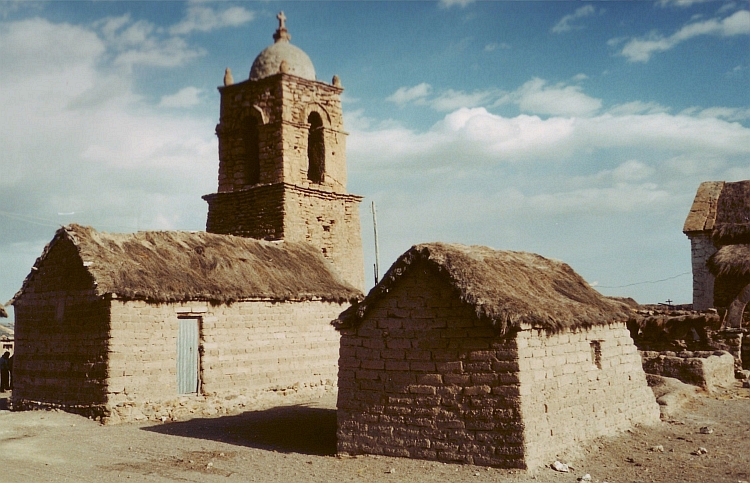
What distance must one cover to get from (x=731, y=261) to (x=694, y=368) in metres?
8.18

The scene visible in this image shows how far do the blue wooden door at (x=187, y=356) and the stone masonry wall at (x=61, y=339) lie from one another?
155cm

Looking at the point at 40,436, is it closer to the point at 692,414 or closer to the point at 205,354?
the point at 205,354

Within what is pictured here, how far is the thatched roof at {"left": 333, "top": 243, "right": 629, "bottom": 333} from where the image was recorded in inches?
365

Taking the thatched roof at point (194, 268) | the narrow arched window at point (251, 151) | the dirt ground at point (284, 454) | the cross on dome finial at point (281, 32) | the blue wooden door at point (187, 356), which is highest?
the cross on dome finial at point (281, 32)

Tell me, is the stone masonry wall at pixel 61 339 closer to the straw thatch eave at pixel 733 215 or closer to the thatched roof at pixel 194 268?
the thatched roof at pixel 194 268

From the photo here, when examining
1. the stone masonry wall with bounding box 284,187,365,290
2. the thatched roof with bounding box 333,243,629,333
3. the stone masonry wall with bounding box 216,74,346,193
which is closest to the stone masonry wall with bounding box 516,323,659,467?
the thatched roof with bounding box 333,243,629,333

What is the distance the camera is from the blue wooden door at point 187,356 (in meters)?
14.5

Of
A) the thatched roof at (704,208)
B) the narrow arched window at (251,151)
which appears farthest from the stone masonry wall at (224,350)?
the thatched roof at (704,208)

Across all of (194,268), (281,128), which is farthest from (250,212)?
(194,268)

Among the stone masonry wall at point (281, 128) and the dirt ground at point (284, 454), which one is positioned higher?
the stone masonry wall at point (281, 128)

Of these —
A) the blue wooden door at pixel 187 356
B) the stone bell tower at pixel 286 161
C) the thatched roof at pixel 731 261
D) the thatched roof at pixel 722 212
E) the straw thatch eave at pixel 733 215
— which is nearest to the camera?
the blue wooden door at pixel 187 356

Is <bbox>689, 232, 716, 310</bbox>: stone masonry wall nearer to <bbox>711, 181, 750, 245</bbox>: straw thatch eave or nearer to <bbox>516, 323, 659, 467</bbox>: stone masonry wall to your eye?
<bbox>711, 181, 750, 245</bbox>: straw thatch eave

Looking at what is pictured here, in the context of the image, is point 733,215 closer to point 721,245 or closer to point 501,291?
point 721,245

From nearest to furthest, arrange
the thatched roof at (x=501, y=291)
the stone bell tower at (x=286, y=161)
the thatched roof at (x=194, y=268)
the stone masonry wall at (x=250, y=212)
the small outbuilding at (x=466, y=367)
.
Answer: the small outbuilding at (x=466, y=367) → the thatched roof at (x=501, y=291) → the thatched roof at (x=194, y=268) → the stone masonry wall at (x=250, y=212) → the stone bell tower at (x=286, y=161)
